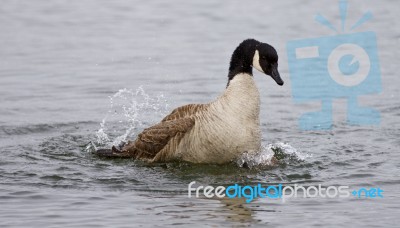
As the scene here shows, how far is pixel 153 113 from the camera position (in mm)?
15859

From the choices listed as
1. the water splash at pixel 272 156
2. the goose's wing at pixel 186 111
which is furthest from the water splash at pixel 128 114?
the water splash at pixel 272 156

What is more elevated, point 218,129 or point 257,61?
point 257,61

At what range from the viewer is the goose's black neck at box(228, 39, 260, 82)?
11.5 meters

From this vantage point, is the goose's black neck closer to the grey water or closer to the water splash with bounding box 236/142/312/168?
the water splash with bounding box 236/142/312/168

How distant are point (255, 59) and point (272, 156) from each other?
141 centimetres

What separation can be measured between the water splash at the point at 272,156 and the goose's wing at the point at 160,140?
87 centimetres

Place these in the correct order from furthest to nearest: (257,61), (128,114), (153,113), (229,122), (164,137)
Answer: (153,113) < (128,114) < (164,137) < (257,61) < (229,122)

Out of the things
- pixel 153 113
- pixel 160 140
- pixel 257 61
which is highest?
pixel 257 61

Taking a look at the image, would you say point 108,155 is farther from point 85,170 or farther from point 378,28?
point 378,28

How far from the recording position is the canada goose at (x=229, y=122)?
37.0 ft

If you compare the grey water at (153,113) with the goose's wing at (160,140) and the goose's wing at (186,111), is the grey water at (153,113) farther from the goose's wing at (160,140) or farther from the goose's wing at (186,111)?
the goose's wing at (186,111)

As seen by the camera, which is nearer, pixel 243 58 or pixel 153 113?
pixel 243 58

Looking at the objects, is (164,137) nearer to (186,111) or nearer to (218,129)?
(186,111)

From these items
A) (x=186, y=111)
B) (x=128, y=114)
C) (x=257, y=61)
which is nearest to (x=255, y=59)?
(x=257, y=61)
